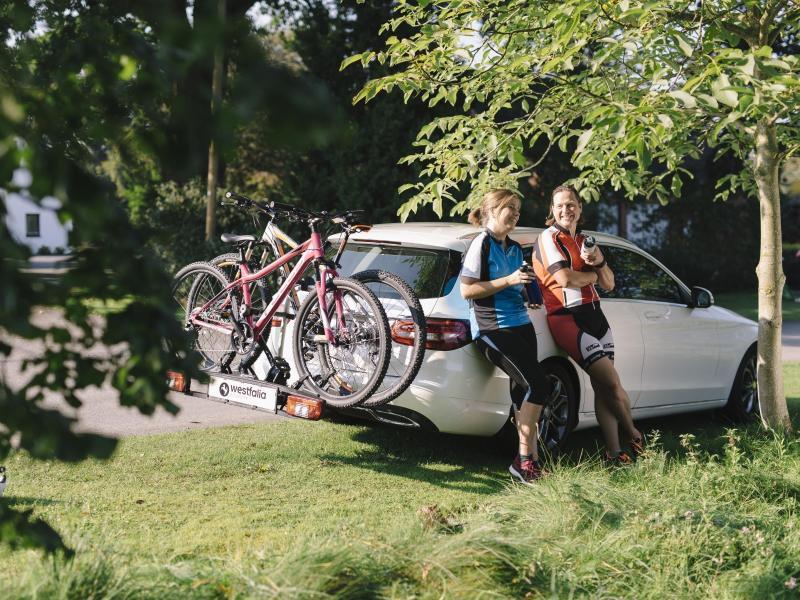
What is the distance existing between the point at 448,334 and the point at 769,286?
8.50 feet

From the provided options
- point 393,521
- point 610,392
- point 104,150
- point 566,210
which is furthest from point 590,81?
point 104,150

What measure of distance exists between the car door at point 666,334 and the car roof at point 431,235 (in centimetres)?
86

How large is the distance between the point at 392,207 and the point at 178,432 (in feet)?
39.3

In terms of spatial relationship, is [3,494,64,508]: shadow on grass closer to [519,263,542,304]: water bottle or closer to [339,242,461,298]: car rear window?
[339,242,461,298]: car rear window

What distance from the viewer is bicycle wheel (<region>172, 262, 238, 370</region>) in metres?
6.79

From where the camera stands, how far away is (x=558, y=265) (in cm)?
624

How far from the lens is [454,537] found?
3.71 m

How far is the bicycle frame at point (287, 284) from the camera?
6.10 m

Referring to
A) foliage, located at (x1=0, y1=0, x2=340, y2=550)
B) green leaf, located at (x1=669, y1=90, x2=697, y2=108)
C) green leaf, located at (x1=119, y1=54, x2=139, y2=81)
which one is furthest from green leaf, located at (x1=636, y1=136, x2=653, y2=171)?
green leaf, located at (x1=119, y1=54, x2=139, y2=81)

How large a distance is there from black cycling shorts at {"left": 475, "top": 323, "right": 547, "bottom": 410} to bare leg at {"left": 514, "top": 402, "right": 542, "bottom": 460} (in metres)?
0.05

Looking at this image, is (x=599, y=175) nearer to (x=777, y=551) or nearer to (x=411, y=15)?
(x=411, y=15)

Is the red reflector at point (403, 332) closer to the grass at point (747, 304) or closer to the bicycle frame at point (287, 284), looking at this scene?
the bicycle frame at point (287, 284)

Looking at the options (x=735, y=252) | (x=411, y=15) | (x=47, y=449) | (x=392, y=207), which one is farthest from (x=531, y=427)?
(x=735, y=252)

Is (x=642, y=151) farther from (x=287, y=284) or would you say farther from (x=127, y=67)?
(x=127, y=67)
